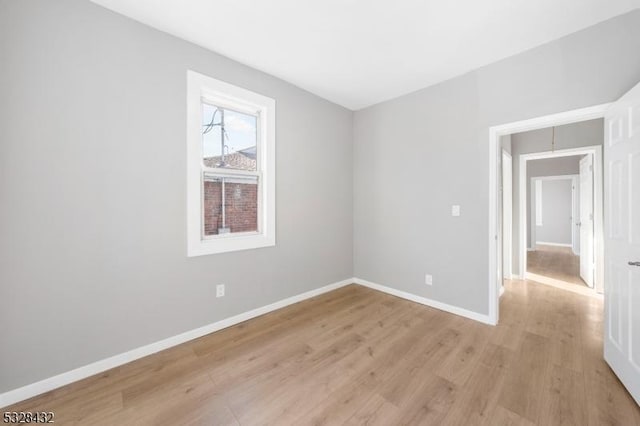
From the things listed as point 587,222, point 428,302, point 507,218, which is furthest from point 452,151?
point 587,222

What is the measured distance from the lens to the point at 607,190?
1.93 metres

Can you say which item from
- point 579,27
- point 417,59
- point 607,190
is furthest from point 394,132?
point 607,190

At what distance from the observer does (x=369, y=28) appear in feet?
6.96

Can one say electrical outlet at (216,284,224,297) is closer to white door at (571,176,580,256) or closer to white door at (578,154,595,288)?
white door at (578,154,595,288)

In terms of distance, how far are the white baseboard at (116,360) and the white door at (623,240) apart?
2.91 metres

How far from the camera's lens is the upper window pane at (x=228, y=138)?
254 centimetres

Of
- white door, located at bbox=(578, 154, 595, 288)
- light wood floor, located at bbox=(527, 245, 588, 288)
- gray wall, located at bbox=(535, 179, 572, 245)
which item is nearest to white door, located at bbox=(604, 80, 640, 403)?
white door, located at bbox=(578, 154, 595, 288)

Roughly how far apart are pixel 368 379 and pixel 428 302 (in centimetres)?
169

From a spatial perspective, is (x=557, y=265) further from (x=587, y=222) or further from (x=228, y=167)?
(x=228, y=167)

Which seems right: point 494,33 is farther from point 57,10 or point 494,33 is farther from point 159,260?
point 159,260

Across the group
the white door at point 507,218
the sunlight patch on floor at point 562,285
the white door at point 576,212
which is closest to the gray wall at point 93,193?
the white door at point 507,218

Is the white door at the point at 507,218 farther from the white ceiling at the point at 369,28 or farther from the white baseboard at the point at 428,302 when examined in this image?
the white ceiling at the point at 369,28

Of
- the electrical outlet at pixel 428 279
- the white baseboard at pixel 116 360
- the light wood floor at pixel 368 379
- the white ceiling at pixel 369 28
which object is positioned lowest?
the light wood floor at pixel 368 379

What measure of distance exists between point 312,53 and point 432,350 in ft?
9.97
